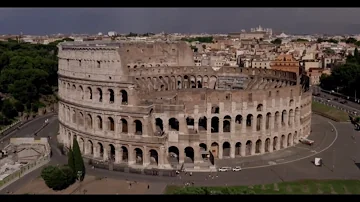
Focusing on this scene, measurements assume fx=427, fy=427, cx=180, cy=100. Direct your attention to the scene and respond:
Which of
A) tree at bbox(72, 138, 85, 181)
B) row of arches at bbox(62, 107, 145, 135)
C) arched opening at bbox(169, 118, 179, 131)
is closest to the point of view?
tree at bbox(72, 138, 85, 181)

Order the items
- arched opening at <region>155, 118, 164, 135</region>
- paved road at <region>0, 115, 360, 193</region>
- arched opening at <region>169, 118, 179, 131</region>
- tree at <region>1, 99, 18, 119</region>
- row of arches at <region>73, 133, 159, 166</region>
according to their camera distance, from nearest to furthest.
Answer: paved road at <region>0, 115, 360, 193</region>
row of arches at <region>73, 133, 159, 166</region>
arched opening at <region>155, 118, 164, 135</region>
arched opening at <region>169, 118, 179, 131</region>
tree at <region>1, 99, 18, 119</region>

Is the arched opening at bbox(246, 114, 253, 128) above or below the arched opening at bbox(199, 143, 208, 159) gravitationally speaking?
above

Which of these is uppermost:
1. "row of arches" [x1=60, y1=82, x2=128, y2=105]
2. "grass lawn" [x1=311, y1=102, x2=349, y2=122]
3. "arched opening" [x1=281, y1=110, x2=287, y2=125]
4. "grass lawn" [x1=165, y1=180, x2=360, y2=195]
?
"row of arches" [x1=60, y1=82, x2=128, y2=105]

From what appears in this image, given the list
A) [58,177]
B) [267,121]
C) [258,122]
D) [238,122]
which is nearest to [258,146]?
[258,122]

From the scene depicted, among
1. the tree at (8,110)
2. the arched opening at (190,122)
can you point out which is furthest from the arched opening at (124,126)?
the tree at (8,110)

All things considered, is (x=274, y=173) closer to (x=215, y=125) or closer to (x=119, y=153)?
(x=215, y=125)

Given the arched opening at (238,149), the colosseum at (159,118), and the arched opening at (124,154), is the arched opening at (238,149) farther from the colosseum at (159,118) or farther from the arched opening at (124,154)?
the arched opening at (124,154)

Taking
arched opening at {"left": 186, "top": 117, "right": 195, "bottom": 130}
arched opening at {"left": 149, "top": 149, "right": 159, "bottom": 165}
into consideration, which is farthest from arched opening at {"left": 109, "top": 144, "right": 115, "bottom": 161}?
arched opening at {"left": 186, "top": 117, "right": 195, "bottom": 130}

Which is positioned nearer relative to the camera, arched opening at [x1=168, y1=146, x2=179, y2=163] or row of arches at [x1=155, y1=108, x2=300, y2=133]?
arched opening at [x1=168, y1=146, x2=179, y2=163]

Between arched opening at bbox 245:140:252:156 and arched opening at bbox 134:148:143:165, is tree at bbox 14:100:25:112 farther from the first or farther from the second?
arched opening at bbox 245:140:252:156
